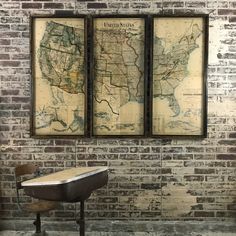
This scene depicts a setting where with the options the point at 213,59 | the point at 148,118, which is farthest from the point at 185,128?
the point at 213,59

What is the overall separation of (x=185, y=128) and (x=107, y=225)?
139 cm

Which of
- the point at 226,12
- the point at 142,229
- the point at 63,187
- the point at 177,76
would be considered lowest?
A: the point at 142,229

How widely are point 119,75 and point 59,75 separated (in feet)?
2.18

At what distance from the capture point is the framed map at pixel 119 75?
388cm

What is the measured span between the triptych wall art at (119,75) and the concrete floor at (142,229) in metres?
1.00

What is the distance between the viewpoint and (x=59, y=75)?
392cm

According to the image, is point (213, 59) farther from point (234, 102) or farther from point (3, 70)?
point (3, 70)

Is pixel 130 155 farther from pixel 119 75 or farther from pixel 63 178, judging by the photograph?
pixel 63 178

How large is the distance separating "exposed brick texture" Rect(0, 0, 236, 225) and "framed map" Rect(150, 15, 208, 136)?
0.11m

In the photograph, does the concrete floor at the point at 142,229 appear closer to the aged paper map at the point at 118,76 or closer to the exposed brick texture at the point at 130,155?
the exposed brick texture at the point at 130,155

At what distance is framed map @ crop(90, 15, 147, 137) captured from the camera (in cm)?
388

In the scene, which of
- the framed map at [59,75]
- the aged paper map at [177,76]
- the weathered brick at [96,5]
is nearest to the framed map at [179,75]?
the aged paper map at [177,76]

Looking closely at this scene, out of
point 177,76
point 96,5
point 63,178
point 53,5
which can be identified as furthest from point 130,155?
point 53,5

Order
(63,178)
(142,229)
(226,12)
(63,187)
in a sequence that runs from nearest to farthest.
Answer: (63,187), (63,178), (226,12), (142,229)
